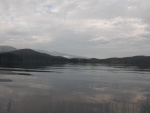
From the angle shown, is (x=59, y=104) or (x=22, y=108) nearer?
(x=22, y=108)

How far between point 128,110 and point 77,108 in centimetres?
458

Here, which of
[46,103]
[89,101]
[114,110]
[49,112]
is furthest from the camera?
[89,101]

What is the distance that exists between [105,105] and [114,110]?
2.09 metres

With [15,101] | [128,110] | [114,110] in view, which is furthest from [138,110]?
[15,101]

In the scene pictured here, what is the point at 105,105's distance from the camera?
21.2 meters

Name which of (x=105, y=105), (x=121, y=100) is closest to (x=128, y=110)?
(x=105, y=105)

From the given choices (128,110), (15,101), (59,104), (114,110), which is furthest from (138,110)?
(15,101)

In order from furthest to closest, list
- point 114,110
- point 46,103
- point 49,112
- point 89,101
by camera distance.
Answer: point 89,101
point 46,103
point 114,110
point 49,112

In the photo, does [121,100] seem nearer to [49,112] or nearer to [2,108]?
[49,112]

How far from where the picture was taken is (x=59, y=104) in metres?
21.2

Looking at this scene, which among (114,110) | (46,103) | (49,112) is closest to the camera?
(49,112)

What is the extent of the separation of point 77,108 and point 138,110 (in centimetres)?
540

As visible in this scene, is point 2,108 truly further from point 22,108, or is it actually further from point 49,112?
point 49,112

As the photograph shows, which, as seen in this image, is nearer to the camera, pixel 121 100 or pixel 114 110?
pixel 114 110
